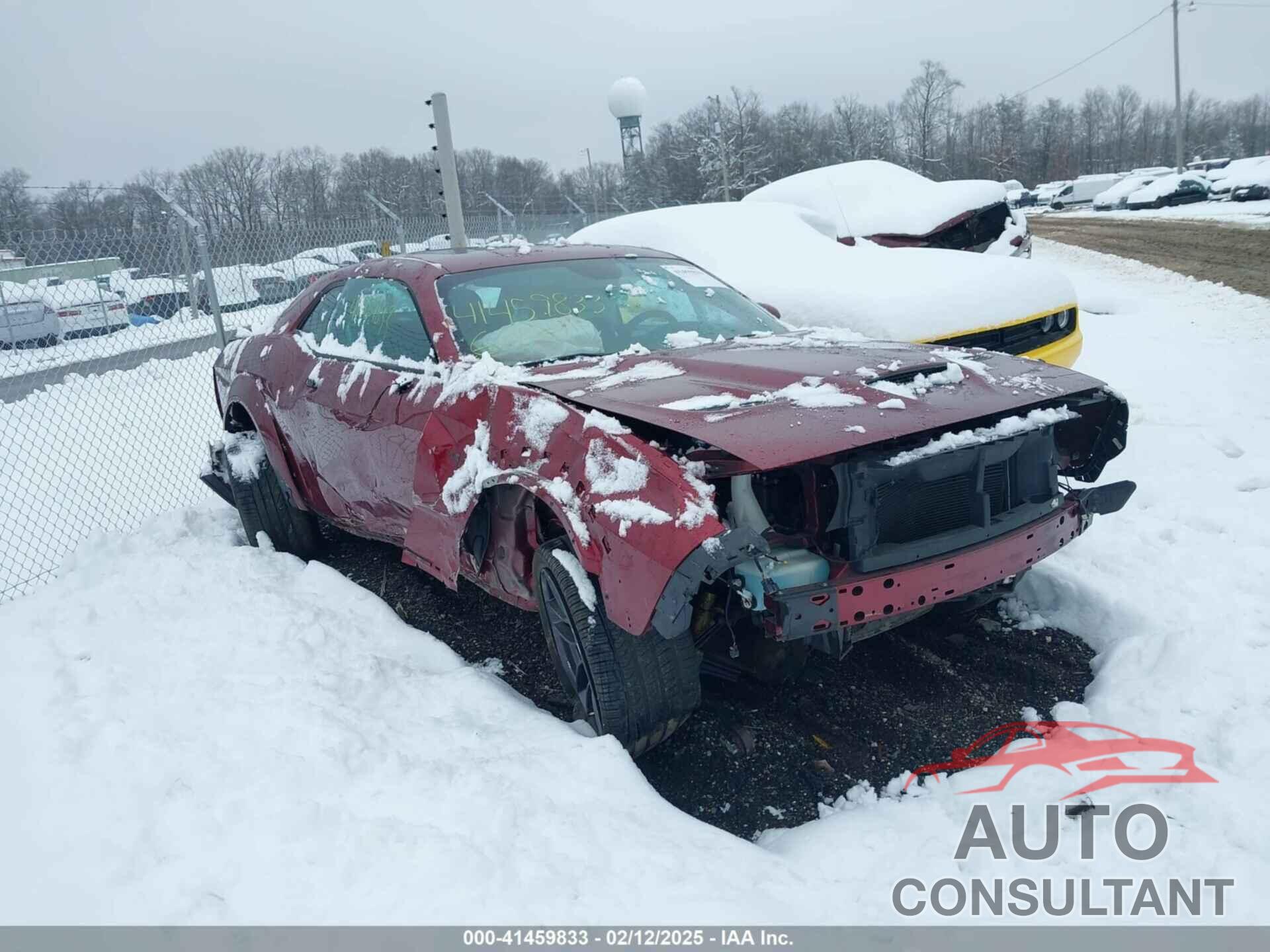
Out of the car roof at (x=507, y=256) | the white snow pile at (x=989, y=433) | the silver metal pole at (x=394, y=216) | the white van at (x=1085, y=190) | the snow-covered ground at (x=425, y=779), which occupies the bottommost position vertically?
the snow-covered ground at (x=425, y=779)

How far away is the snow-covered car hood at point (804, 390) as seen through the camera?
235cm

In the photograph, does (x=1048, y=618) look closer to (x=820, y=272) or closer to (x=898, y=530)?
(x=898, y=530)

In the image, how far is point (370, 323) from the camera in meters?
3.90

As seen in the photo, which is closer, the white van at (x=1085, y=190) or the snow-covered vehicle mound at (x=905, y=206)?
the snow-covered vehicle mound at (x=905, y=206)

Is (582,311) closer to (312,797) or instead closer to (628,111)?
(312,797)

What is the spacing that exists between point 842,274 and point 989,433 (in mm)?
3455

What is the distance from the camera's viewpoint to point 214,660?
10.3ft

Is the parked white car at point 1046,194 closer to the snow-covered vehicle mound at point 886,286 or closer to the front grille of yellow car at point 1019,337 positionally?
the snow-covered vehicle mound at point 886,286

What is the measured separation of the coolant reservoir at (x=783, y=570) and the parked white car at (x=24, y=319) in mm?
6660

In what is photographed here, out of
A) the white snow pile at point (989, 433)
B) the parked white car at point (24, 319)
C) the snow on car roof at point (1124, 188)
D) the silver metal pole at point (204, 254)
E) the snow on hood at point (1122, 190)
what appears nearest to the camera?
the white snow pile at point (989, 433)

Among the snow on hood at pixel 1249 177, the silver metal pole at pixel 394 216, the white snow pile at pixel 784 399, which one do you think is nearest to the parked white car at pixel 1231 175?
the snow on hood at pixel 1249 177

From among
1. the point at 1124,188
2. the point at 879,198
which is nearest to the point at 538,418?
the point at 879,198

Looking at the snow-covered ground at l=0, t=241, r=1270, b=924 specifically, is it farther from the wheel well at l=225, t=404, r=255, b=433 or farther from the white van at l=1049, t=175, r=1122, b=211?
the white van at l=1049, t=175, r=1122, b=211

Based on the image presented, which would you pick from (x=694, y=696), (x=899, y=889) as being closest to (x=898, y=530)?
(x=694, y=696)
